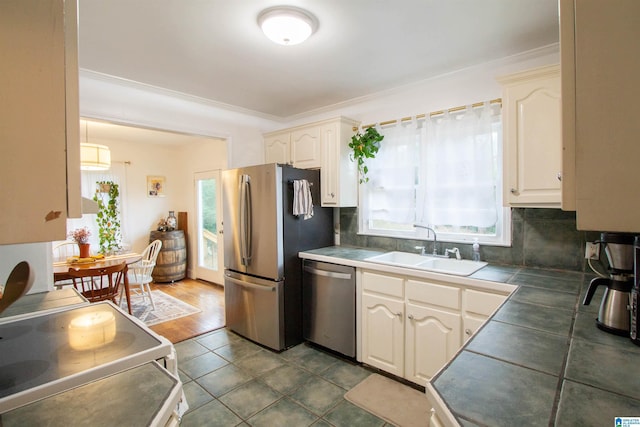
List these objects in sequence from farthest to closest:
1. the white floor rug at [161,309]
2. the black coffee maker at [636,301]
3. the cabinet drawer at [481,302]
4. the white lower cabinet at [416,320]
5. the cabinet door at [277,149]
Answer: the white floor rug at [161,309]
the cabinet door at [277,149]
the white lower cabinet at [416,320]
the cabinet drawer at [481,302]
the black coffee maker at [636,301]

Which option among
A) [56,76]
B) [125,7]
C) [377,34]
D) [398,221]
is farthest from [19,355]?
[398,221]

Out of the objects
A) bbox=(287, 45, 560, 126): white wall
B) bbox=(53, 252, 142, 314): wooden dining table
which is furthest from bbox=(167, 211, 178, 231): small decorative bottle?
bbox=(287, 45, 560, 126): white wall

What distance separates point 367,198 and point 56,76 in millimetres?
2732

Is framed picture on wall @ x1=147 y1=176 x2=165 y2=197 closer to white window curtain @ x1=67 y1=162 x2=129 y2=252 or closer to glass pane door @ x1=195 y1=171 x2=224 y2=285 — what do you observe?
white window curtain @ x1=67 y1=162 x2=129 y2=252

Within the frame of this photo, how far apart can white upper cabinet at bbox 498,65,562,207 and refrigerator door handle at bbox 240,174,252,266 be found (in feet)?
6.84

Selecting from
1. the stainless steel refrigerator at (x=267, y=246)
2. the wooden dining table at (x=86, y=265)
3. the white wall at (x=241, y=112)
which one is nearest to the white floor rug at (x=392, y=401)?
the stainless steel refrigerator at (x=267, y=246)

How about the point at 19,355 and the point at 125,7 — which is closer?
the point at 19,355

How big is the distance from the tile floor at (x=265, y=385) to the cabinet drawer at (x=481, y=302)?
892mm

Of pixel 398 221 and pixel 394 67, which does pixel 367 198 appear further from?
pixel 394 67

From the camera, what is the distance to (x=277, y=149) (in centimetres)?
354

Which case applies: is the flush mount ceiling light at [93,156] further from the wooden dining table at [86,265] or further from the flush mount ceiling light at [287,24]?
the flush mount ceiling light at [287,24]

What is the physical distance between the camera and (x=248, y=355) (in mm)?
2729

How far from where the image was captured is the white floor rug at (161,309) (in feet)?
11.8

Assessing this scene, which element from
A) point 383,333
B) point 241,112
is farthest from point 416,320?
point 241,112
